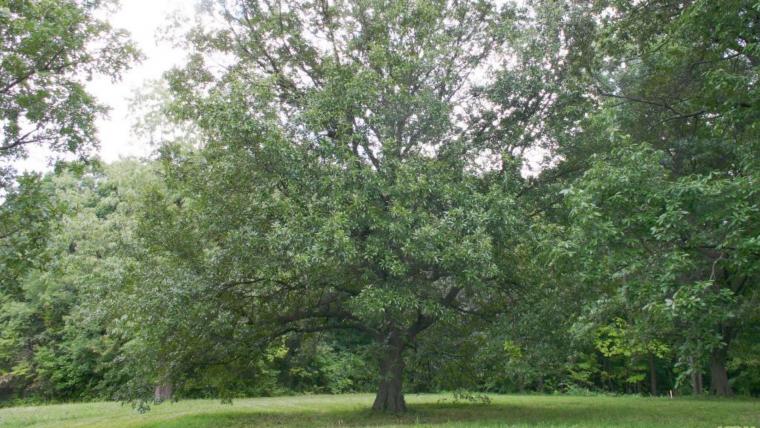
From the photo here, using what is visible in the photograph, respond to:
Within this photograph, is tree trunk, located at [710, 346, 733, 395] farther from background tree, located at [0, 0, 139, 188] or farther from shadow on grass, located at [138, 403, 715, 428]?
background tree, located at [0, 0, 139, 188]

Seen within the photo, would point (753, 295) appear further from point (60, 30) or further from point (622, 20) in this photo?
point (60, 30)

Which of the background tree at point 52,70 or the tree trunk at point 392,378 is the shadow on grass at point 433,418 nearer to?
the tree trunk at point 392,378

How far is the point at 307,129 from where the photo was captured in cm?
1203

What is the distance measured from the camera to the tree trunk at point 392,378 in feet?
47.6

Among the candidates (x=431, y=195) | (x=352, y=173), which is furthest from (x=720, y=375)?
(x=352, y=173)

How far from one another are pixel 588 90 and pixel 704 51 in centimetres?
291

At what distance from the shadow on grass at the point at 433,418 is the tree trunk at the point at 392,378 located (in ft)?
1.29

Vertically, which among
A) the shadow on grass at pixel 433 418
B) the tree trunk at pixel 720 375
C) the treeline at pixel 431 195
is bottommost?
the shadow on grass at pixel 433 418

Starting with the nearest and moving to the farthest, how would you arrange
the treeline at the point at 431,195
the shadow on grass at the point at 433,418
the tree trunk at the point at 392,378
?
the treeline at the point at 431,195
the shadow on grass at the point at 433,418
the tree trunk at the point at 392,378

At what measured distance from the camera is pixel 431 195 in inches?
463

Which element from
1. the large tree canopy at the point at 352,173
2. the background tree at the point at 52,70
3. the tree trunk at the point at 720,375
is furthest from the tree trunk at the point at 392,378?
the tree trunk at the point at 720,375

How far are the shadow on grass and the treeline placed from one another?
0.91 metres

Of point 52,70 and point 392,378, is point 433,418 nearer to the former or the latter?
Answer: point 392,378

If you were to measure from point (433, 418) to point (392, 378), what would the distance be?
1.49 m
